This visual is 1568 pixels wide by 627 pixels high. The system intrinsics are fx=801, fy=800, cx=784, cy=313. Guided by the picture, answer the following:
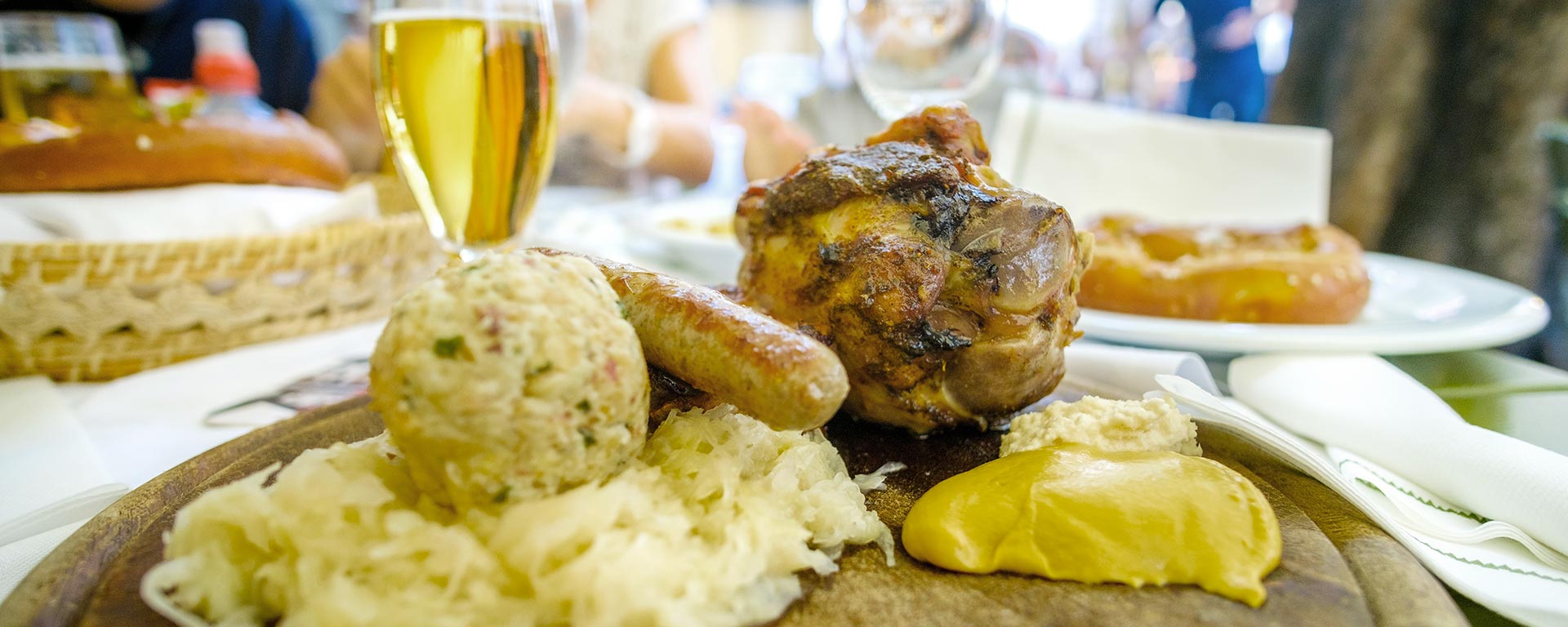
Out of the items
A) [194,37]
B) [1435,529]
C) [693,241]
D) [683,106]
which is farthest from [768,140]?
[194,37]

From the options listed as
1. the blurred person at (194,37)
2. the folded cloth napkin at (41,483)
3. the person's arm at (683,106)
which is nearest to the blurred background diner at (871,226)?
the folded cloth napkin at (41,483)

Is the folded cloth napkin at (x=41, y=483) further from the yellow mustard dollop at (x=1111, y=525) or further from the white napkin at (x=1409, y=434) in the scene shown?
the white napkin at (x=1409, y=434)

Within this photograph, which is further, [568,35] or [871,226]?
[568,35]

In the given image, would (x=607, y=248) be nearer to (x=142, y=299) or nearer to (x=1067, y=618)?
(x=142, y=299)

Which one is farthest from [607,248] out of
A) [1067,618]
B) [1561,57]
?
[1561,57]

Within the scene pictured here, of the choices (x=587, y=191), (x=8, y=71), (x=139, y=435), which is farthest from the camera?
(x=587, y=191)

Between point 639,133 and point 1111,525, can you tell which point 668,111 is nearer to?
point 639,133
